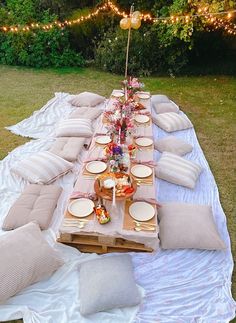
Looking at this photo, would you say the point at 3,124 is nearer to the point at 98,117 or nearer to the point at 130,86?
the point at 98,117

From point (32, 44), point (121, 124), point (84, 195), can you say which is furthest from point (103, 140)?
point (32, 44)

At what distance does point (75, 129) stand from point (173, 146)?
1.72 meters

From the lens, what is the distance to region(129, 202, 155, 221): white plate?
3850mm

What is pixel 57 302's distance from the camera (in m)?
3.43

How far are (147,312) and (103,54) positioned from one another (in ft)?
27.0

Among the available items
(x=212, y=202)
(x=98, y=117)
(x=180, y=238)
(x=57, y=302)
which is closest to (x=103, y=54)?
(x=98, y=117)

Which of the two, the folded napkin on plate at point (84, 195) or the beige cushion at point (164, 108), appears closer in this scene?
the folded napkin on plate at point (84, 195)

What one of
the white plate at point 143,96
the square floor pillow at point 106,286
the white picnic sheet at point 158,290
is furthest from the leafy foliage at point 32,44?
the square floor pillow at point 106,286

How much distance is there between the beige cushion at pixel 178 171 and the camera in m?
4.94

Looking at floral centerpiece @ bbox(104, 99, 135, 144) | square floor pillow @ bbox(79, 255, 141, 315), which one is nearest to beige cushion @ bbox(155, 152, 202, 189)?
floral centerpiece @ bbox(104, 99, 135, 144)

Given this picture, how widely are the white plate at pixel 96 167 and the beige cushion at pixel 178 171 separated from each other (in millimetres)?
888

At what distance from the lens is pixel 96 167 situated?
4.63 metres

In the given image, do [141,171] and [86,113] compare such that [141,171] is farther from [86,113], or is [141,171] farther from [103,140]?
[86,113]

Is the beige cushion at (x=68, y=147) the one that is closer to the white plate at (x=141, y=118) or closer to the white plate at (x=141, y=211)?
the white plate at (x=141, y=118)
